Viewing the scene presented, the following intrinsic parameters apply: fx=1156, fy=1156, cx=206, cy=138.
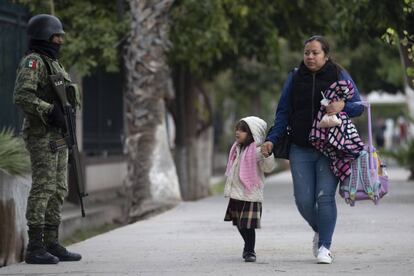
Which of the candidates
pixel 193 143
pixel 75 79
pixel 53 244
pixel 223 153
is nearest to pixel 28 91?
pixel 53 244

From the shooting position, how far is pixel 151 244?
11234 mm

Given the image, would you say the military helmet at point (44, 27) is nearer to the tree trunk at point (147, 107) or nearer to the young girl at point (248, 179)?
the young girl at point (248, 179)

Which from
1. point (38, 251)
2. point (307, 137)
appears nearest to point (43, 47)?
point (38, 251)

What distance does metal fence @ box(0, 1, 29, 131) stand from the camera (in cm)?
1548

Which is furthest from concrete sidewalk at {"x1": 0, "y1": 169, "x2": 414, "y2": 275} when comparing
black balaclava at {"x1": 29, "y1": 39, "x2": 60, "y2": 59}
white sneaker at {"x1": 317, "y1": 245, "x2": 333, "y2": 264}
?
black balaclava at {"x1": 29, "y1": 39, "x2": 60, "y2": 59}

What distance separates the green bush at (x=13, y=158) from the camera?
10.4 metres

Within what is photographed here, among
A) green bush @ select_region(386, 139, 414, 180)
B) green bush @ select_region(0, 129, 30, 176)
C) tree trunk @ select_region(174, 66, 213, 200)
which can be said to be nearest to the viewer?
green bush @ select_region(0, 129, 30, 176)

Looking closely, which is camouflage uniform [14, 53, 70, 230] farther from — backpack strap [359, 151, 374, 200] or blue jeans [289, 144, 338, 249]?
backpack strap [359, 151, 374, 200]

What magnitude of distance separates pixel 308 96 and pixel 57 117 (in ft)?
6.56

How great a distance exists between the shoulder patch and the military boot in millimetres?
1352

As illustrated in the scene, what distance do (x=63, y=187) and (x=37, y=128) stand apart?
0.55m

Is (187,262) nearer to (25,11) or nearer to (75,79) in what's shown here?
(25,11)

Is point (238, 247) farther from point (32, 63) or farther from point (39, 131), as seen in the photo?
point (32, 63)

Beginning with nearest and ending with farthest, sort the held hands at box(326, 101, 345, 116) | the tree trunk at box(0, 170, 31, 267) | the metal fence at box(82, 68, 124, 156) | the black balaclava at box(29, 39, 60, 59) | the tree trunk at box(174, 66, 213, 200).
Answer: the held hands at box(326, 101, 345, 116) → the black balaclava at box(29, 39, 60, 59) → the tree trunk at box(0, 170, 31, 267) → the metal fence at box(82, 68, 124, 156) → the tree trunk at box(174, 66, 213, 200)
